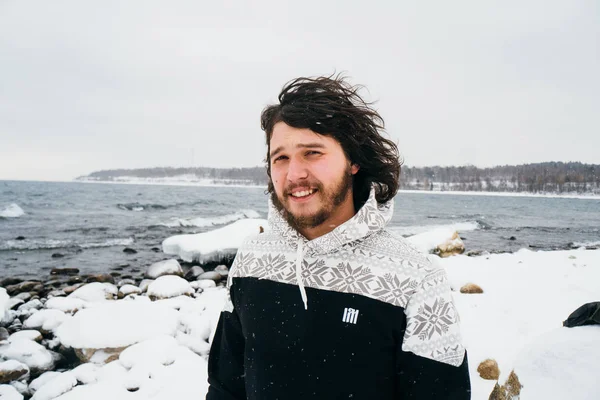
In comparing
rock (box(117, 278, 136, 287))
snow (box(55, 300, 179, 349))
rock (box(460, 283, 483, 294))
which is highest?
rock (box(460, 283, 483, 294))

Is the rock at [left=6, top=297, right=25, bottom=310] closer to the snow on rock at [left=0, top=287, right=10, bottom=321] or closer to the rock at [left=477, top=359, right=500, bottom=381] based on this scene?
the snow on rock at [left=0, top=287, right=10, bottom=321]

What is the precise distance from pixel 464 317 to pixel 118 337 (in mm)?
5904

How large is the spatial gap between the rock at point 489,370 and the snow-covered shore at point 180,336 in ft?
0.22

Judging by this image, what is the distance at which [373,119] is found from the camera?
6.93ft

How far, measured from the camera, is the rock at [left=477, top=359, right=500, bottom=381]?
388 cm

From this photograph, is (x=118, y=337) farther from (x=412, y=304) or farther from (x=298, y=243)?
(x=412, y=304)

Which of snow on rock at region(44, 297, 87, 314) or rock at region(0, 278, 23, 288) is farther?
rock at region(0, 278, 23, 288)

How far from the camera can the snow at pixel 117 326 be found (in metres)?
5.57

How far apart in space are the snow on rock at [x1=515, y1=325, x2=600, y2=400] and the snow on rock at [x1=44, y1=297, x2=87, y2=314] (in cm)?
872

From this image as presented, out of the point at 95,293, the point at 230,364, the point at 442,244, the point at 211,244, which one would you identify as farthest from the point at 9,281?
the point at 442,244

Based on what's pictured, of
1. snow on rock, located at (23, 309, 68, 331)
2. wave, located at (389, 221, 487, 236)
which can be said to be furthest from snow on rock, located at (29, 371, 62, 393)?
wave, located at (389, 221, 487, 236)

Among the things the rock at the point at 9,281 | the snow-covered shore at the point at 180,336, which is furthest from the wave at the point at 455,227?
the rock at the point at 9,281

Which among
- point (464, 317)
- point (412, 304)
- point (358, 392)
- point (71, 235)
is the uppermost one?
point (412, 304)

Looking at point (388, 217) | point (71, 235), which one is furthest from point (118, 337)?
point (71, 235)
